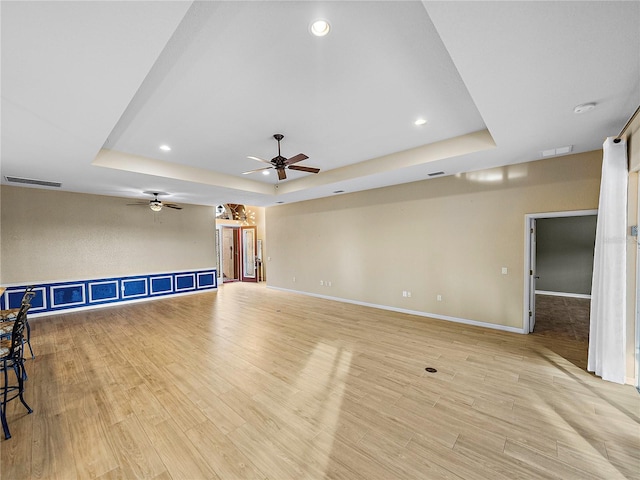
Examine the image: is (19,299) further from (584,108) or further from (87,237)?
(584,108)

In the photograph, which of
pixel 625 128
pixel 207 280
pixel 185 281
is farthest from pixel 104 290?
pixel 625 128

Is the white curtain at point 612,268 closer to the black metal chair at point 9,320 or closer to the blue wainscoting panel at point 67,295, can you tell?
the black metal chair at point 9,320

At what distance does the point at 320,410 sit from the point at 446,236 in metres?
4.11

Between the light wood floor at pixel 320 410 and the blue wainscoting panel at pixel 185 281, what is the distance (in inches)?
144

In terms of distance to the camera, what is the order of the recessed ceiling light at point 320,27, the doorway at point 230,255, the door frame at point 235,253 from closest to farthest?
the recessed ceiling light at point 320,27, the door frame at point 235,253, the doorway at point 230,255

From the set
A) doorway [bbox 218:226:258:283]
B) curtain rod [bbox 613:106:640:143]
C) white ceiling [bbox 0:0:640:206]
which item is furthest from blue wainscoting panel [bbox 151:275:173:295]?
curtain rod [bbox 613:106:640:143]

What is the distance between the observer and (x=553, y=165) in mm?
4074

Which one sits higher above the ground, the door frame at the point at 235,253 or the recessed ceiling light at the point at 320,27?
the recessed ceiling light at the point at 320,27

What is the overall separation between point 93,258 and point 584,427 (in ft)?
30.5

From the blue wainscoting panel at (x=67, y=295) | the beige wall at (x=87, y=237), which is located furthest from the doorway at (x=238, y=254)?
the blue wainscoting panel at (x=67, y=295)

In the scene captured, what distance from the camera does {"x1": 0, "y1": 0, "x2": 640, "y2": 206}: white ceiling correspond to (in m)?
1.55

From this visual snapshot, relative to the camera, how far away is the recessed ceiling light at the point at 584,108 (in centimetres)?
250

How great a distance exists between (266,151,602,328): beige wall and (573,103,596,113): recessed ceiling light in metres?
1.78

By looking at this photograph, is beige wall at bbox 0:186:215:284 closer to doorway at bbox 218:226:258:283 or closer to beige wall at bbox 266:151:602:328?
doorway at bbox 218:226:258:283
